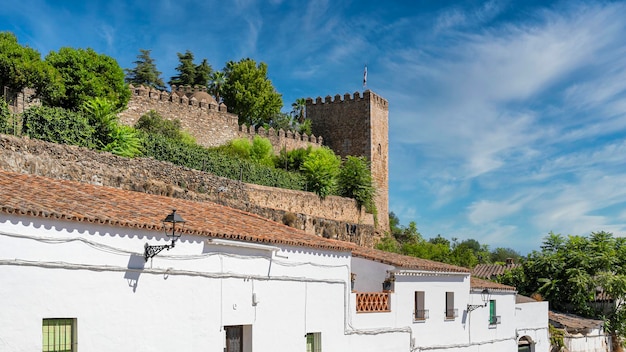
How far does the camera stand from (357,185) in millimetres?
34000

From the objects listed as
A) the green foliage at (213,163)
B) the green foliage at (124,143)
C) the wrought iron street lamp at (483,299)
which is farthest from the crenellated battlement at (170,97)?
the wrought iron street lamp at (483,299)

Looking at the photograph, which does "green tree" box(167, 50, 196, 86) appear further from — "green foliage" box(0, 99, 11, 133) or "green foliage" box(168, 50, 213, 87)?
"green foliage" box(0, 99, 11, 133)

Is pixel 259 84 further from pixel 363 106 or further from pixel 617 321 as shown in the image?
pixel 617 321

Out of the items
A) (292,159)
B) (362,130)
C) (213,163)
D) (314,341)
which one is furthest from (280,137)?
(314,341)

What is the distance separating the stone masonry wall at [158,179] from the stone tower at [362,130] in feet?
42.0

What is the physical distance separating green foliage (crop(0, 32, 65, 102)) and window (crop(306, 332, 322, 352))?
45.7 feet

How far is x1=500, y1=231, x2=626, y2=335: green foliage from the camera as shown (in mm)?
31422

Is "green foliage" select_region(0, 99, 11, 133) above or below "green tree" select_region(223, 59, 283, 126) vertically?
below

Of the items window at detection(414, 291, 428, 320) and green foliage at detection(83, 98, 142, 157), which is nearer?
window at detection(414, 291, 428, 320)

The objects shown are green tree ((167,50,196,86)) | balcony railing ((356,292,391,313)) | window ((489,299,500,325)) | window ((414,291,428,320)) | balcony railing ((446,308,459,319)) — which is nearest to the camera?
balcony railing ((356,292,391,313))

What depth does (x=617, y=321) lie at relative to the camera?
106 ft

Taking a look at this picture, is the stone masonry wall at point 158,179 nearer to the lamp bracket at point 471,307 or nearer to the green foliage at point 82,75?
the lamp bracket at point 471,307

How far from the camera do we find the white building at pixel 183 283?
10492 millimetres

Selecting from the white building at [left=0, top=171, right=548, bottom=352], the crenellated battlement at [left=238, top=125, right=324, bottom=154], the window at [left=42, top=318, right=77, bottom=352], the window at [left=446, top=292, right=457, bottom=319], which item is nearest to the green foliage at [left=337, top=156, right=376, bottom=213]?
the crenellated battlement at [left=238, top=125, right=324, bottom=154]
